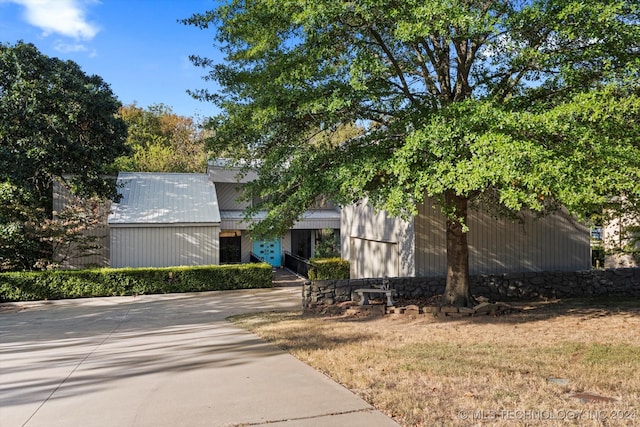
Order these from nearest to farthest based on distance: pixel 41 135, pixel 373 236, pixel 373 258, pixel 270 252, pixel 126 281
Answer: 1. pixel 41 135
2. pixel 373 236
3. pixel 373 258
4. pixel 126 281
5. pixel 270 252

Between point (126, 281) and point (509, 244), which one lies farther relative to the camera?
point (126, 281)

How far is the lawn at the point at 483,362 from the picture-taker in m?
4.67

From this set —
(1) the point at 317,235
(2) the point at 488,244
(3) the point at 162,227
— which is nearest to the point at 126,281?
(3) the point at 162,227

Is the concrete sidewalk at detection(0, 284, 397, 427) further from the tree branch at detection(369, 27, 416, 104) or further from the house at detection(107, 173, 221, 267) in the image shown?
the house at detection(107, 173, 221, 267)

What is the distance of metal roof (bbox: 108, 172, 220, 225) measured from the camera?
65.0 ft

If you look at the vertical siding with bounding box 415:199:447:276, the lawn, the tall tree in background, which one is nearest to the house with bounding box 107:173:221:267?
the lawn

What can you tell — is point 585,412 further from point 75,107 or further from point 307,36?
point 75,107

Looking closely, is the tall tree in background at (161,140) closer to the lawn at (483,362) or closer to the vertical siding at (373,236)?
the vertical siding at (373,236)

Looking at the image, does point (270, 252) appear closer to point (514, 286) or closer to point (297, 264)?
point (297, 264)

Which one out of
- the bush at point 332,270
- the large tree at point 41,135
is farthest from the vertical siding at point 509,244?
the large tree at point 41,135

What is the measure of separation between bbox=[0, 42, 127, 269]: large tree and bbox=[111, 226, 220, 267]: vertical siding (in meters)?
2.45

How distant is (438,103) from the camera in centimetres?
1007

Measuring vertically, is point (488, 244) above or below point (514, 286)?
above

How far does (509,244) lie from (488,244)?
0.76 metres
